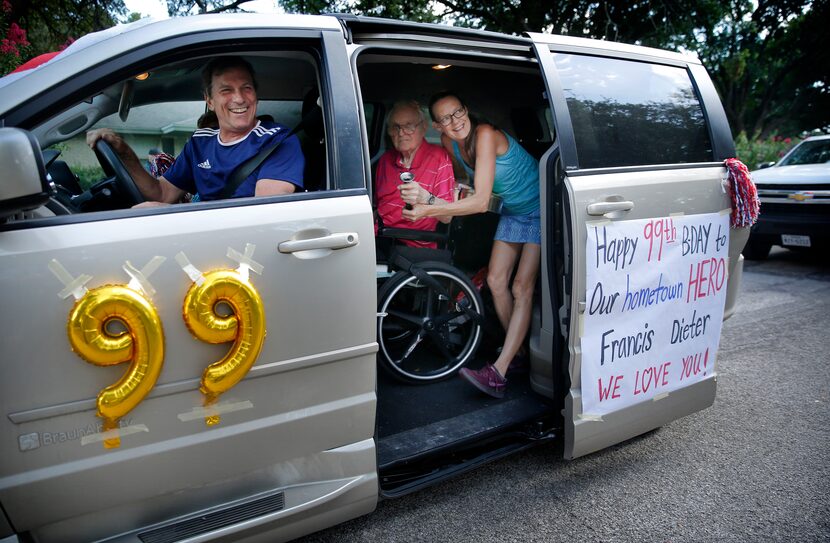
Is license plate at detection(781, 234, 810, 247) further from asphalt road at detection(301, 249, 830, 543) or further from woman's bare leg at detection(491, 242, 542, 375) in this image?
woman's bare leg at detection(491, 242, 542, 375)

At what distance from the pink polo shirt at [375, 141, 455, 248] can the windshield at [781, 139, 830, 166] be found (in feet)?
21.9

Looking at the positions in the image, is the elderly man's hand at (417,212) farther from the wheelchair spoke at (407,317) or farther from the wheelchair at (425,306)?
the wheelchair spoke at (407,317)

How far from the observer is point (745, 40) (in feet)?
54.4

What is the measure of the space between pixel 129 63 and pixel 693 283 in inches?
96.9

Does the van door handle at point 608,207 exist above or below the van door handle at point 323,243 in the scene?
above

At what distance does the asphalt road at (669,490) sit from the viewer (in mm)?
2172

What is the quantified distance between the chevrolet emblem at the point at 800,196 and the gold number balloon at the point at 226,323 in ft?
23.6

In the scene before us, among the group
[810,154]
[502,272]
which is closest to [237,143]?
[502,272]

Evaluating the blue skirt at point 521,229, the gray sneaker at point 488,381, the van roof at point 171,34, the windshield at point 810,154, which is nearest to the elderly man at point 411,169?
the blue skirt at point 521,229

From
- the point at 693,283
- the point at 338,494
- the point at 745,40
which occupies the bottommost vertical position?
the point at 338,494

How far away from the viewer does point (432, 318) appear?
10.5ft

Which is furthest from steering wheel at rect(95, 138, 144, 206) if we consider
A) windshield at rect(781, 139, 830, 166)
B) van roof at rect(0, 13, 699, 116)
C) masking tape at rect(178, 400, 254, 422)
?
windshield at rect(781, 139, 830, 166)

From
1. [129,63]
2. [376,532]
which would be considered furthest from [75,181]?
[376,532]

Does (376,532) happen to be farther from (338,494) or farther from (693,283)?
(693,283)
